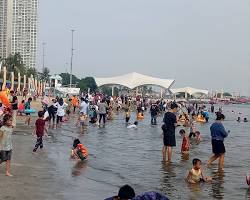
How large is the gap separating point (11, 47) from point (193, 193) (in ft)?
373

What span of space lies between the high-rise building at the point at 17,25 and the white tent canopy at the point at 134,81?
21666mm

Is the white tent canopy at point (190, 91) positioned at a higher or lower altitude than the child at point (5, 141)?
higher

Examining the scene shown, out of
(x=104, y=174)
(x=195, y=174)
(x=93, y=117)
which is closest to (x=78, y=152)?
(x=104, y=174)

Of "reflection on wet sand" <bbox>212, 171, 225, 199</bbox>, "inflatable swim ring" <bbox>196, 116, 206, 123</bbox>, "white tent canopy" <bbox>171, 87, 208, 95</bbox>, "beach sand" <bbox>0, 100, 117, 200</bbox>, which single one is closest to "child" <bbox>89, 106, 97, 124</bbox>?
"beach sand" <bbox>0, 100, 117, 200</bbox>

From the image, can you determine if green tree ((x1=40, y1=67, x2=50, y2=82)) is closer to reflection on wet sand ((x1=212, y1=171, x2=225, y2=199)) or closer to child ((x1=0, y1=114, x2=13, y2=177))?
reflection on wet sand ((x1=212, y1=171, x2=225, y2=199))

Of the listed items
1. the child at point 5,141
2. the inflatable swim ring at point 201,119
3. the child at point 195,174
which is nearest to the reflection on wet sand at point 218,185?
the child at point 195,174

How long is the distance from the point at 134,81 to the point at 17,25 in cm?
3321

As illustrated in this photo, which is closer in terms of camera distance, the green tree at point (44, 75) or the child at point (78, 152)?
the child at point (78, 152)

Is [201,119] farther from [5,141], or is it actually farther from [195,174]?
[5,141]

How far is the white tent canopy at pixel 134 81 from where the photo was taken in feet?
366

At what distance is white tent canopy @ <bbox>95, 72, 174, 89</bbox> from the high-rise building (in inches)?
853

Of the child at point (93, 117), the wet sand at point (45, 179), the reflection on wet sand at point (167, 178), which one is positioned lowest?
the reflection on wet sand at point (167, 178)

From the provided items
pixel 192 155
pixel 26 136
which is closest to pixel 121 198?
pixel 192 155

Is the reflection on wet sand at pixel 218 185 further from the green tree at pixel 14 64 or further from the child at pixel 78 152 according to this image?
the green tree at pixel 14 64
